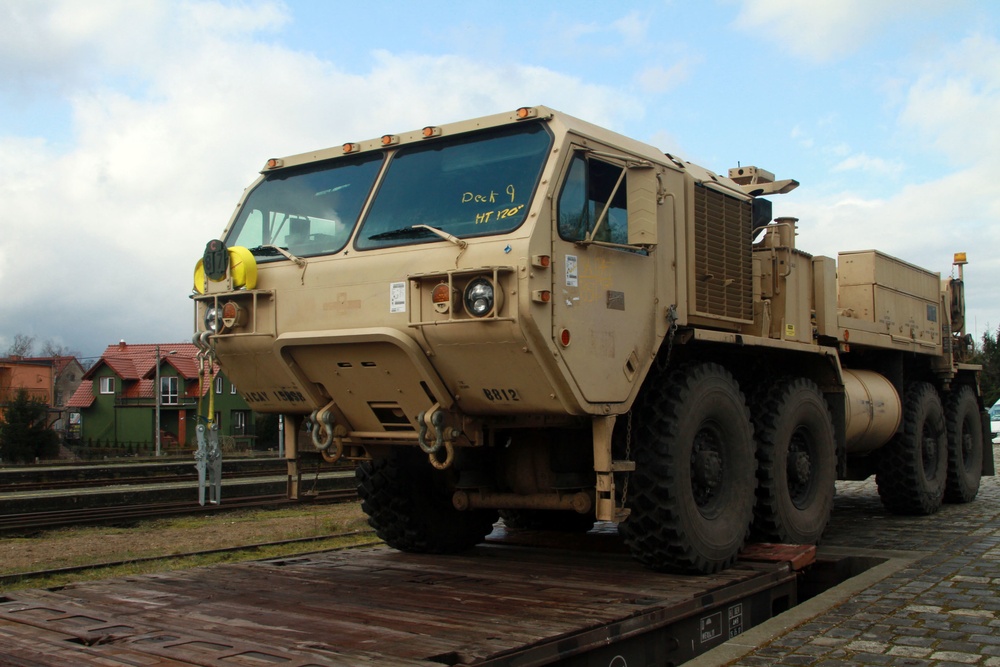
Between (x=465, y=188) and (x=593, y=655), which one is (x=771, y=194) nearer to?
(x=465, y=188)

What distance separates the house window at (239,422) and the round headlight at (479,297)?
5435 centimetres

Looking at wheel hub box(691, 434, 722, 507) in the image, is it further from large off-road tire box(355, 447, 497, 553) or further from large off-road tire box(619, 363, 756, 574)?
large off-road tire box(355, 447, 497, 553)

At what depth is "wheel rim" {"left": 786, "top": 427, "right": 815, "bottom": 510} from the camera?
26.9ft

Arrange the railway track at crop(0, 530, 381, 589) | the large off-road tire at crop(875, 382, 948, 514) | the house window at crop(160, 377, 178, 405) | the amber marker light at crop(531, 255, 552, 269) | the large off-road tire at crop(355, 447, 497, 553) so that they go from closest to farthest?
the amber marker light at crop(531, 255, 552, 269)
the large off-road tire at crop(355, 447, 497, 553)
the railway track at crop(0, 530, 381, 589)
the large off-road tire at crop(875, 382, 948, 514)
the house window at crop(160, 377, 178, 405)

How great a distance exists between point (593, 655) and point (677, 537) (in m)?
1.69

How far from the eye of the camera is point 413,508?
25.9ft

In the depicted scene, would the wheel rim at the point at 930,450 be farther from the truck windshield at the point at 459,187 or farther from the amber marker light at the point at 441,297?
the amber marker light at the point at 441,297

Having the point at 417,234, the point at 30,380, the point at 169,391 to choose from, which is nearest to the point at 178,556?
the point at 417,234

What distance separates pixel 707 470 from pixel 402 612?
2492 millimetres

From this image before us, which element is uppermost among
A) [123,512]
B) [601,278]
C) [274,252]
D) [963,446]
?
[274,252]

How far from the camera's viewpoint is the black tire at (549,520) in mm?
9367

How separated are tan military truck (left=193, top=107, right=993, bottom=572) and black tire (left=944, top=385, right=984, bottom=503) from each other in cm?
451

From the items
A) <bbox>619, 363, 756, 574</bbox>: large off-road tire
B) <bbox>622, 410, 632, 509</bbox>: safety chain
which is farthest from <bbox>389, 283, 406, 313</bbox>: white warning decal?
<bbox>619, 363, 756, 574</bbox>: large off-road tire

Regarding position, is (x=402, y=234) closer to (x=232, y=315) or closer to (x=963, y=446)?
(x=232, y=315)
